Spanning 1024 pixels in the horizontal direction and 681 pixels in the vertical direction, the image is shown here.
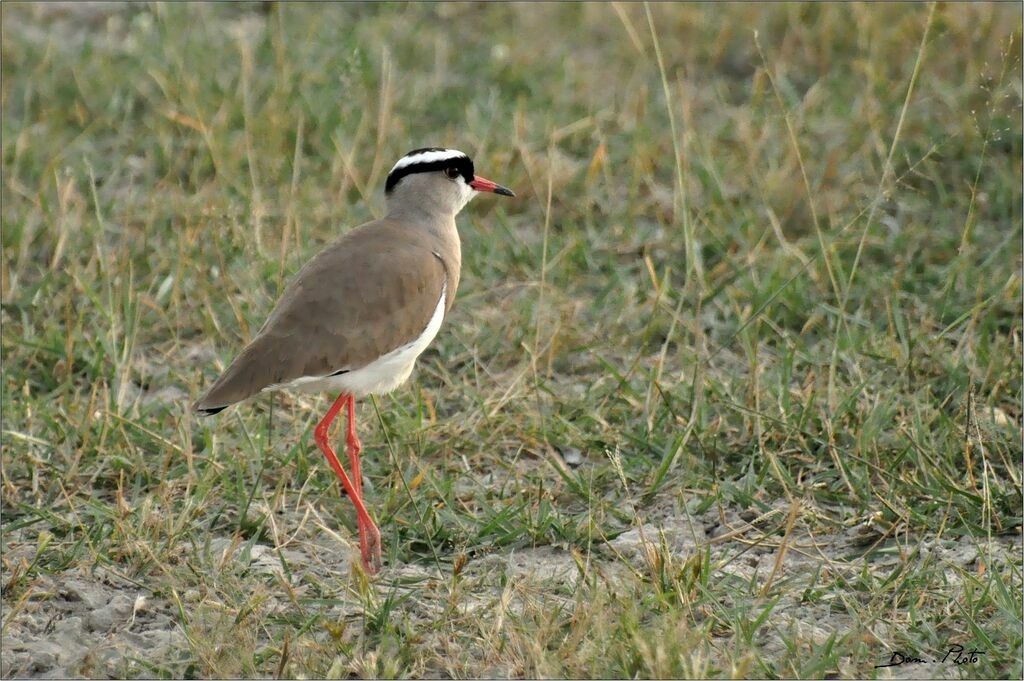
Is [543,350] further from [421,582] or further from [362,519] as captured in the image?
[421,582]

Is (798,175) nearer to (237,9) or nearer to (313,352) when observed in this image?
(313,352)

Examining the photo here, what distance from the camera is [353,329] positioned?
14.0ft

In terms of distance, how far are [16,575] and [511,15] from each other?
17.3 feet

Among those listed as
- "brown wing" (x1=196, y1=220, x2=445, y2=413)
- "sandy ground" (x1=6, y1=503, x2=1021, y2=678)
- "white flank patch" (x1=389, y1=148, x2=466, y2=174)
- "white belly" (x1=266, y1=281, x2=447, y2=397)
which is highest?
"white flank patch" (x1=389, y1=148, x2=466, y2=174)

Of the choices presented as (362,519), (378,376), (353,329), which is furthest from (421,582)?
(353,329)

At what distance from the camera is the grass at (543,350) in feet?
12.7

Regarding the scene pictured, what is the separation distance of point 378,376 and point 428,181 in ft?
2.83

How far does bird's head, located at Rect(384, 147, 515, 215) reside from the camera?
4914mm

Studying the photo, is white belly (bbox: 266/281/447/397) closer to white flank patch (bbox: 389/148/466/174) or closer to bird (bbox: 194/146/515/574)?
bird (bbox: 194/146/515/574)

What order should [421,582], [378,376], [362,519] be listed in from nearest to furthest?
[421,582], [362,519], [378,376]

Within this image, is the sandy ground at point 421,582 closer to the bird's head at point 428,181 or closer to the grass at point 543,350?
the grass at point 543,350

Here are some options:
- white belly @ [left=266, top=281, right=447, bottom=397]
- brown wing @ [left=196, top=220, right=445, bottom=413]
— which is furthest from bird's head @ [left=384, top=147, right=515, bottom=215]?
white belly @ [left=266, top=281, right=447, bottom=397]

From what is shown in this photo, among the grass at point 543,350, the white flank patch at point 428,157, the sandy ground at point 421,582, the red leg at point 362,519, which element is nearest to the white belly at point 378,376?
the red leg at point 362,519

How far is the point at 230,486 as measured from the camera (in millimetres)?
4527
